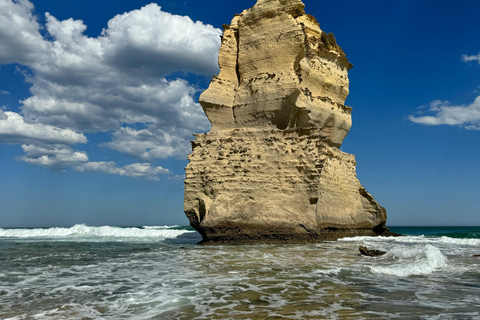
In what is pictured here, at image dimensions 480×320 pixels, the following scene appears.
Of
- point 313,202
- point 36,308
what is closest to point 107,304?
point 36,308

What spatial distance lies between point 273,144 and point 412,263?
7555 millimetres

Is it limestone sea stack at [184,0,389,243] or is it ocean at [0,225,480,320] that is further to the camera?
limestone sea stack at [184,0,389,243]

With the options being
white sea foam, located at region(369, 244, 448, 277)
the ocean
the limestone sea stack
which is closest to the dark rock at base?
the limestone sea stack

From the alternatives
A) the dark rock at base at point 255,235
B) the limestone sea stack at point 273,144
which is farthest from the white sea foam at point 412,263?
the limestone sea stack at point 273,144

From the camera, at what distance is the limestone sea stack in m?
14.0

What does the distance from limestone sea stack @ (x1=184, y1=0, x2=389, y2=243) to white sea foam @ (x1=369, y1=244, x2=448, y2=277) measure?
169 inches

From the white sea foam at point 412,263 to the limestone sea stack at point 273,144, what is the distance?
4299 mm

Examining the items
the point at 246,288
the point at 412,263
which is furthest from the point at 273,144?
the point at 246,288

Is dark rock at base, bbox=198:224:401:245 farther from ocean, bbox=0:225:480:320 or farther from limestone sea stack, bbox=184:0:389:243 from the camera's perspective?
ocean, bbox=0:225:480:320

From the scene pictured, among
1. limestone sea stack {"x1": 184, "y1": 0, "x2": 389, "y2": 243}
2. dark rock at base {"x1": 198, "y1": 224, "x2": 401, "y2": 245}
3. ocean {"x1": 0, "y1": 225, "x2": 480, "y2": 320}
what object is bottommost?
ocean {"x1": 0, "y1": 225, "x2": 480, "y2": 320}

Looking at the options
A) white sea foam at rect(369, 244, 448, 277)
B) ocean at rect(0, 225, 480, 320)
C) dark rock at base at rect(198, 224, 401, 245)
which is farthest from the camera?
dark rock at base at rect(198, 224, 401, 245)

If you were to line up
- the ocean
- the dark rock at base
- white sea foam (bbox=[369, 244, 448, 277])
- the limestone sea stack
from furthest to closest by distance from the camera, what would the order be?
the limestone sea stack → the dark rock at base → white sea foam (bbox=[369, 244, 448, 277]) → the ocean

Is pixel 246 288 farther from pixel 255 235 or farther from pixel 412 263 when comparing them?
pixel 255 235

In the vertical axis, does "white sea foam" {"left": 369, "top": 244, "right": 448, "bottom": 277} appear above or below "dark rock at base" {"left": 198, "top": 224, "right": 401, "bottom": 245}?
below
